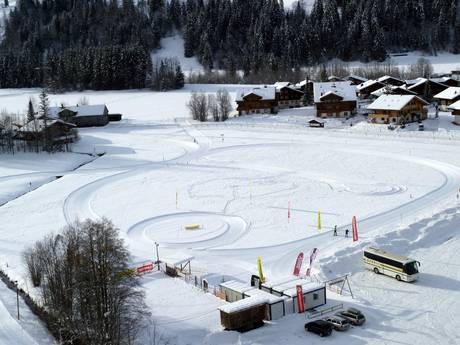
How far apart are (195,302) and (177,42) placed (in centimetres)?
13452

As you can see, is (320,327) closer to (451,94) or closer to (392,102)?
(392,102)

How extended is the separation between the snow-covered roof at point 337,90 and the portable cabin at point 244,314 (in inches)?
2282

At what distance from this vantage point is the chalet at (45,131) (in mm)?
62719

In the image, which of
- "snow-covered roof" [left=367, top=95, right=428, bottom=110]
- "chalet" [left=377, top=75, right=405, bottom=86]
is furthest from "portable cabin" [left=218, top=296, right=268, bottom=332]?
"chalet" [left=377, top=75, right=405, bottom=86]

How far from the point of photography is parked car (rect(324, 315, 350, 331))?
21703 millimetres

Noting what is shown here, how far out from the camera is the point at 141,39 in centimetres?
14850

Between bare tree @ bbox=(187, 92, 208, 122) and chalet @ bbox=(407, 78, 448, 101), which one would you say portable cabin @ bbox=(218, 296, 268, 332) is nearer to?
bare tree @ bbox=(187, 92, 208, 122)

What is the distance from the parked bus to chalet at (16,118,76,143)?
4355cm

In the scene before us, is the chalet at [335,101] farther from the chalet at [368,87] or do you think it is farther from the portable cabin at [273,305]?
the portable cabin at [273,305]

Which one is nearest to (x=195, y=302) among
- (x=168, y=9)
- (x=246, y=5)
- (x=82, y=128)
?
(x=82, y=128)

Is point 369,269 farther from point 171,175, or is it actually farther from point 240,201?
point 171,175

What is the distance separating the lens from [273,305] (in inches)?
906

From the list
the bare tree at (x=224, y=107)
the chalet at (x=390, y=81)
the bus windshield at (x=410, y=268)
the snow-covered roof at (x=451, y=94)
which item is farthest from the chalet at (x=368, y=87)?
the bus windshield at (x=410, y=268)

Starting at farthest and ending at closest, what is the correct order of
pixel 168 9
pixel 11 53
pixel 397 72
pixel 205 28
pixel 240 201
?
pixel 168 9 → pixel 205 28 → pixel 11 53 → pixel 397 72 → pixel 240 201
